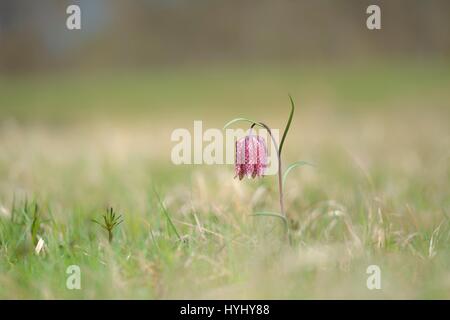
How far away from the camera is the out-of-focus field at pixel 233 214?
2.39 m

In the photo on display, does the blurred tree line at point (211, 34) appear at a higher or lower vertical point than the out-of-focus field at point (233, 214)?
higher

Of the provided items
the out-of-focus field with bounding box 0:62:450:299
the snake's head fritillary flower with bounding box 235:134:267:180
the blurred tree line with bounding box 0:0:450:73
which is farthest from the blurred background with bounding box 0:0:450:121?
the snake's head fritillary flower with bounding box 235:134:267:180

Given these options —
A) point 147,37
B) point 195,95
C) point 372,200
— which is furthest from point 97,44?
point 372,200

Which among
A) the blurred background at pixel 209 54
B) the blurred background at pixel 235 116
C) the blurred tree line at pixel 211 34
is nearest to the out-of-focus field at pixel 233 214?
the blurred background at pixel 235 116

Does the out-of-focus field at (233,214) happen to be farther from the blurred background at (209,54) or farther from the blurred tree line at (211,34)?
the blurred tree line at (211,34)

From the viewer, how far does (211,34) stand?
16141mm

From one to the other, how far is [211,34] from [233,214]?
13.3 metres

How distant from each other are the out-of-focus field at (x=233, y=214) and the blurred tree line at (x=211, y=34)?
5936mm

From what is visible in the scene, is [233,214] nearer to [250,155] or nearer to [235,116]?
[250,155]

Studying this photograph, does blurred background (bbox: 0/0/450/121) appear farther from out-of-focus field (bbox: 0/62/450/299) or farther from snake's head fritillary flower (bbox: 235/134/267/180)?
snake's head fritillary flower (bbox: 235/134/267/180)

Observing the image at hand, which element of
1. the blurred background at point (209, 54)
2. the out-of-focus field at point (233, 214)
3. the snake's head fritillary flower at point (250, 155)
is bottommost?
the out-of-focus field at point (233, 214)

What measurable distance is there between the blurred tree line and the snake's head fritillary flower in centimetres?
1178

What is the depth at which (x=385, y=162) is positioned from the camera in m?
5.09

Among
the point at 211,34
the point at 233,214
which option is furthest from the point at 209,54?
the point at 233,214
